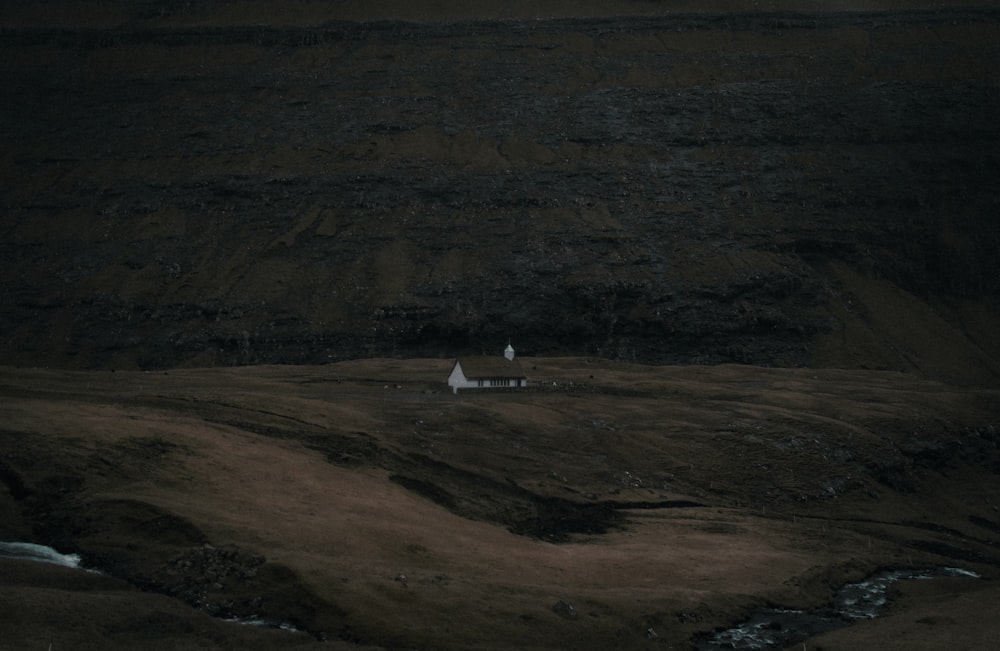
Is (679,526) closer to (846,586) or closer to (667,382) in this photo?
(846,586)

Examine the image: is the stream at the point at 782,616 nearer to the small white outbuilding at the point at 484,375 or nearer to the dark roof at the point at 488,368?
the small white outbuilding at the point at 484,375

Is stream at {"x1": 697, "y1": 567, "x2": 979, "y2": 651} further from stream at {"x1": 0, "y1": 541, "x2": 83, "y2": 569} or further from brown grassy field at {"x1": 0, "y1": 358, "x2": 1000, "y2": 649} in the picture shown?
stream at {"x1": 0, "y1": 541, "x2": 83, "y2": 569}

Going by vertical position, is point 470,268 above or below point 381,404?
above

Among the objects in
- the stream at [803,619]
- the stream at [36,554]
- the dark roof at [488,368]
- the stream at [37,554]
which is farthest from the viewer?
the dark roof at [488,368]

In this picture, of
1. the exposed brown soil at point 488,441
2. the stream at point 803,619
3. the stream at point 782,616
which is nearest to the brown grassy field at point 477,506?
the exposed brown soil at point 488,441

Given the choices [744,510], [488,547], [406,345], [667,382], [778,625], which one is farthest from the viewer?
[406,345]

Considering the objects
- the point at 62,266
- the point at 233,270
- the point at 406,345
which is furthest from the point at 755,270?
the point at 62,266
